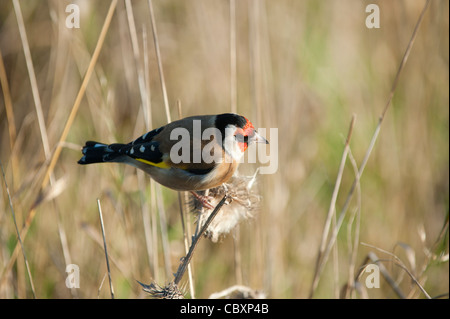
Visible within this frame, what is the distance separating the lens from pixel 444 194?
3967mm

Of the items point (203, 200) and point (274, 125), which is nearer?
point (203, 200)

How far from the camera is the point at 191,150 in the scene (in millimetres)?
2648

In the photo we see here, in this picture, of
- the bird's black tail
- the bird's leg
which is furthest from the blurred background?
the bird's leg

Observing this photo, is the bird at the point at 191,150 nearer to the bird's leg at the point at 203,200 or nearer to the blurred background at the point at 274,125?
the bird's leg at the point at 203,200

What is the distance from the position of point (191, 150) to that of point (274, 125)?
3.52ft

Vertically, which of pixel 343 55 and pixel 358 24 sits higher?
pixel 358 24

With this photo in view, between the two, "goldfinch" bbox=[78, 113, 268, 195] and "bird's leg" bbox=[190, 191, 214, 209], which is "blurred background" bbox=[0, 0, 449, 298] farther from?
"bird's leg" bbox=[190, 191, 214, 209]

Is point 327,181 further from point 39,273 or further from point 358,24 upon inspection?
point 39,273

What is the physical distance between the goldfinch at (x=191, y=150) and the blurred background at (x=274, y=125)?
66cm

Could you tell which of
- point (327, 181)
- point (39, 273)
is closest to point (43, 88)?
point (39, 273)

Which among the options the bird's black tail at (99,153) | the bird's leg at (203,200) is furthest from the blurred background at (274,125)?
the bird's leg at (203,200)

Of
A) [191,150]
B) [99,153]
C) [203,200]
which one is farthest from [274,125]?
[99,153]

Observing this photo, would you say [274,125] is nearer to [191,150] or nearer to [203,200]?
[191,150]
